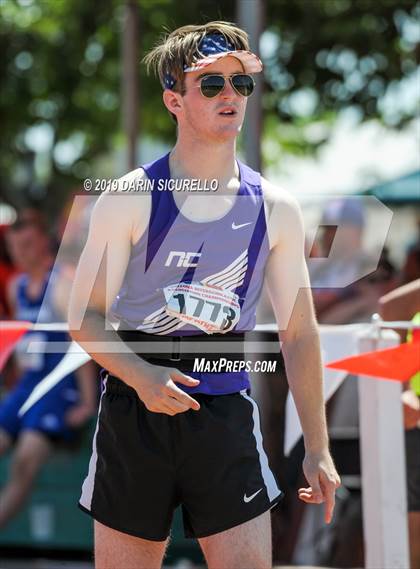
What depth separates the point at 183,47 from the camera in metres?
3.06

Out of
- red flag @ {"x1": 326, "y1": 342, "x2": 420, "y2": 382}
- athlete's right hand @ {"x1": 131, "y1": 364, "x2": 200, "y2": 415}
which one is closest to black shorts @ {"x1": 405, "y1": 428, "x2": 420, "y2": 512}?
red flag @ {"x1": 326, "y1": 342, "x2": 420, "y2": 382}

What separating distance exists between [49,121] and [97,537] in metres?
16.1

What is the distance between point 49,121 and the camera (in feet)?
61.1

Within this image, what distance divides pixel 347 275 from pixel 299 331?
2770mm

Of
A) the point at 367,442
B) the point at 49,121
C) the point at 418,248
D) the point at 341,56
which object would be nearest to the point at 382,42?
the point at 341,56

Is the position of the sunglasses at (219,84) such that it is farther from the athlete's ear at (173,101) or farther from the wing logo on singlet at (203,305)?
the wing logo on singlet at (203,305)

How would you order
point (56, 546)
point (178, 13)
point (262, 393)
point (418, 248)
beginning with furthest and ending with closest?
1. point (178, 13)
2. point (56, 546)
3. point (418, 248)
4. point (262, 393)

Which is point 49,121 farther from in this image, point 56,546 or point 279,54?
point 56,546

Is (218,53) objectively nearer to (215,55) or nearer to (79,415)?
(215,55)

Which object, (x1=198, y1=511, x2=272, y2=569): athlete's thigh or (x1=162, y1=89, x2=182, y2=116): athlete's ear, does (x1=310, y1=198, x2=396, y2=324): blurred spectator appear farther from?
(x1=198, y1=511, x2=272, y2=569): athlete's thigh

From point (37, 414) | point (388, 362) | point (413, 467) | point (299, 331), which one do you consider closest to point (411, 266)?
point (413, 467)

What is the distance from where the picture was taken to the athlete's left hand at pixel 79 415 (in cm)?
661

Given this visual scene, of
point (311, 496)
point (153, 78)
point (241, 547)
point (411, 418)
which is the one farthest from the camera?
point (153, 78)

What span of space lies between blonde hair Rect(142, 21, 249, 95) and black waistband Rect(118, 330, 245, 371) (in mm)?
684
